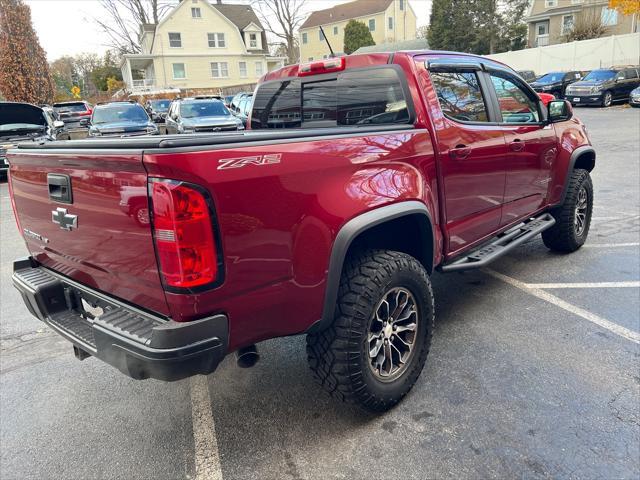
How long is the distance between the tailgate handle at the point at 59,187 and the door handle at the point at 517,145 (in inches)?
123

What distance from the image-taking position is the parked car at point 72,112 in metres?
23.0

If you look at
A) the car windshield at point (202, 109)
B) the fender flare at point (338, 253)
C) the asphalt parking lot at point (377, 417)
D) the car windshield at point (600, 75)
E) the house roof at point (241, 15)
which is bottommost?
the asphalt parking lot at point (377, 417)

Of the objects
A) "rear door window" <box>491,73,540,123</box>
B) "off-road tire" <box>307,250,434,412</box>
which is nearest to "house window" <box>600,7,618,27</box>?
"rear door window" <box>491,73,540,123</box>

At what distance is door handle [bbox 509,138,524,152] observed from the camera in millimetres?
3802

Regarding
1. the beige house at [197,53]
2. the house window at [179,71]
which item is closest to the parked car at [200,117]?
the beige house at [197,53]

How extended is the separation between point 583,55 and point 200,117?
27.7 m

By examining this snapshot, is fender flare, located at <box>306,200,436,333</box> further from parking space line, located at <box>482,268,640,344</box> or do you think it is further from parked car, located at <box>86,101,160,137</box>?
parked car, located at <box>86,101,160,137</box>

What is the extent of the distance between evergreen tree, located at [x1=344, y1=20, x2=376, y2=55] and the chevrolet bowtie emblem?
5111 centimetres

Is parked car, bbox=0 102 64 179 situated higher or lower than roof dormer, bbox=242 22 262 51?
lower

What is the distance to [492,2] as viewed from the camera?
126ft

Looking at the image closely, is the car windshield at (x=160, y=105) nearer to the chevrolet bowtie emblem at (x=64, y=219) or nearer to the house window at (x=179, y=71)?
the house window at (x=179, y=71)

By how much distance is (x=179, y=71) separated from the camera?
42.0 m

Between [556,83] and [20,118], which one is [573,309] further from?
[556,83]

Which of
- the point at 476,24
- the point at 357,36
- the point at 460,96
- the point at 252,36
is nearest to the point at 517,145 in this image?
the point at 460,96
